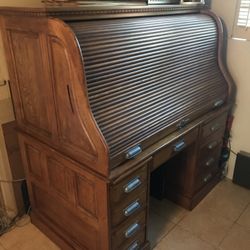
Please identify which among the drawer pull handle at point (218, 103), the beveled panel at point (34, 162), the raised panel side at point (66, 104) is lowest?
the beveled panel at point (34, 162)

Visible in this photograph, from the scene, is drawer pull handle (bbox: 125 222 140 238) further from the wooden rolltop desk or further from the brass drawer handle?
the brass drawer handle

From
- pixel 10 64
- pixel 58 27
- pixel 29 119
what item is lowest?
pixel 29 119

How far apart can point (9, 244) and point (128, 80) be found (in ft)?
4.19

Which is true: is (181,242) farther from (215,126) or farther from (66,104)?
(66,104)

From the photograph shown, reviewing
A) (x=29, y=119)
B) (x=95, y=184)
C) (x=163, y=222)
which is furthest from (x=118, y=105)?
(x=163, y=222)

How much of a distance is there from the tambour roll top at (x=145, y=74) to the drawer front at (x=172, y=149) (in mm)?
88

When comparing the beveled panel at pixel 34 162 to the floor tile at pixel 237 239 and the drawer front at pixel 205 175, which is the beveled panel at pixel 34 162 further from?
the floor tile at pixel 237 239

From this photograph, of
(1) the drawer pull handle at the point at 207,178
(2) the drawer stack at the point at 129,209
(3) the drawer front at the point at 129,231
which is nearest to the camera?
(2) the drawer stack at the point at 129,209

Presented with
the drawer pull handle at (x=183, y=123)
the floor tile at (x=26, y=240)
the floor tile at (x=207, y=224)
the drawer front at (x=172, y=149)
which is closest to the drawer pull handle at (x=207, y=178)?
the floor tile at (x=207, y=224)

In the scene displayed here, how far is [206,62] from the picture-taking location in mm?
1868

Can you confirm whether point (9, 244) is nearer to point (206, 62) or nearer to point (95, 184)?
point (95, 184)

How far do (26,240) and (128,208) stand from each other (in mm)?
832

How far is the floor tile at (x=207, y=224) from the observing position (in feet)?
5.98

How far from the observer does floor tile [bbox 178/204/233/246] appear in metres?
1.82
